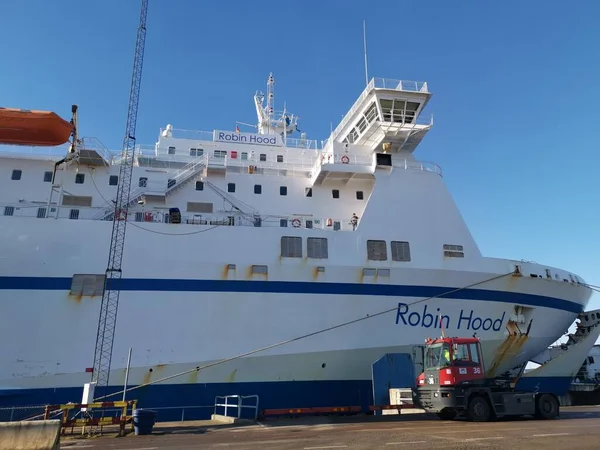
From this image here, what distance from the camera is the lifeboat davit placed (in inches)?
590

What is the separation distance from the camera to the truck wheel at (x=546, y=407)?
11.4m

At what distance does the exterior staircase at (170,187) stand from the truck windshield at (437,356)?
1028 centimetres

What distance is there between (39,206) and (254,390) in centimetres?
943

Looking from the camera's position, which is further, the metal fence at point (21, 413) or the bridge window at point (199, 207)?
the bridge window at point (199, 207)

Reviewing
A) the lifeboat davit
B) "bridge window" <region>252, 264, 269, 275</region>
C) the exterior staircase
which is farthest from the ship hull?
the lifeboat davit

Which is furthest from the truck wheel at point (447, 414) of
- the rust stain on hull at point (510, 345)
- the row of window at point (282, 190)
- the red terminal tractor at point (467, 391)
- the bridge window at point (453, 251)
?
the row of window at point (282, 190)

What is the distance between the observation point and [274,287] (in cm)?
1375

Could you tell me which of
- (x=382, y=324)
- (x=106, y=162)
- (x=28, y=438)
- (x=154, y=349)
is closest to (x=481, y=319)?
(x=382, y=324)

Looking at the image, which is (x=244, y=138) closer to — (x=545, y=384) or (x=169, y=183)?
(x=169, y=183)

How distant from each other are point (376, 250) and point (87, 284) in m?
9.33

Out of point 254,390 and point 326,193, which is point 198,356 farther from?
point 326,193

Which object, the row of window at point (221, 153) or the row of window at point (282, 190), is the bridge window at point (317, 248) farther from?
the row of window at point (221, 153)

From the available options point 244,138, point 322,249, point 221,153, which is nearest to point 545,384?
point 322,249

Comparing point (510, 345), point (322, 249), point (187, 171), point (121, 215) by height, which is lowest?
point (510, 345)
